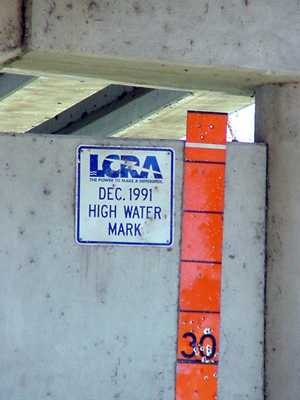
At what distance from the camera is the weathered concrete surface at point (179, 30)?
21.2 feet

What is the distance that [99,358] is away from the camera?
6.71 metres

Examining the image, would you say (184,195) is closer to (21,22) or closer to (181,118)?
(21,22)

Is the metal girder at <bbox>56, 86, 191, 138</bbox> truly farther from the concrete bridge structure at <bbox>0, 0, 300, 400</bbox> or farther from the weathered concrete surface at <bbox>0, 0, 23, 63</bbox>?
the weathered concrete surface at <bbox>0, 0, 23, 63</bbox>

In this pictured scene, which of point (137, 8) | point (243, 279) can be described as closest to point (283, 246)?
point (243, 279)

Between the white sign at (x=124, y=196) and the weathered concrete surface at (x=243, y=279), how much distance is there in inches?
13.3

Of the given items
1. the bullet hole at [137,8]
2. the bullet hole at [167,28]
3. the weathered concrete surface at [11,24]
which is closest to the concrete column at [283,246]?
the bullet hole at [167,28]

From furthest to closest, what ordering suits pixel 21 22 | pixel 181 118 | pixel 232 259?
pixel 181 118
pixel 232 259
pixel 21 22

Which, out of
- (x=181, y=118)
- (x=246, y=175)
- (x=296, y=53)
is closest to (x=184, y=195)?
(x=246, y=175)

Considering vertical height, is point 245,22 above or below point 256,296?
above

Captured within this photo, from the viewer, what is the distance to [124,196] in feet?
22.3

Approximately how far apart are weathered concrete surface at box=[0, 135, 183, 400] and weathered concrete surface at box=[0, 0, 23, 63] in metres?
0.49

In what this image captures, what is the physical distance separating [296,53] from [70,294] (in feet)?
5.44

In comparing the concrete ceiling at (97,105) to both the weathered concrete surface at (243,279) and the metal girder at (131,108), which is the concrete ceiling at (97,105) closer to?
the metal girder at (131,108)

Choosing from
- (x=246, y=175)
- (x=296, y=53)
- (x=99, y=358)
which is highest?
(x=296, y=53)
